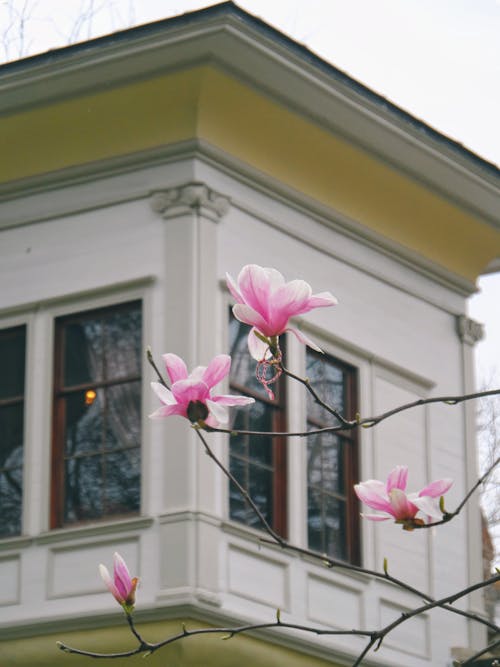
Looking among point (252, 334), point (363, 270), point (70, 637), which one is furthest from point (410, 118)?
point (252, 334)

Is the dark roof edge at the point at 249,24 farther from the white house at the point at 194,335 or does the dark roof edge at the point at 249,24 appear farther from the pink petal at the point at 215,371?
the pink petal at the point at 215,371

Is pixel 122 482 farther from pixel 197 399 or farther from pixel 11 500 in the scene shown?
pixel 197 399

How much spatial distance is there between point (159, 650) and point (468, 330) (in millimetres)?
5191

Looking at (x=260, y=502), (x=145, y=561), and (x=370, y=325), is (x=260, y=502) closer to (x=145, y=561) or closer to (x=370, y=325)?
(x=145, y=561)

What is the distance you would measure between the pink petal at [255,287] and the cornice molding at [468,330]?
12531 mm

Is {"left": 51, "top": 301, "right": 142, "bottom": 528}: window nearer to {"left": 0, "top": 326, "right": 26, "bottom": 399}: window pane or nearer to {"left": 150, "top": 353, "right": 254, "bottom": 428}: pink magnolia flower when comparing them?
{"left": 0, "top": 326, "right": 26, "bottom": 399}: window pane

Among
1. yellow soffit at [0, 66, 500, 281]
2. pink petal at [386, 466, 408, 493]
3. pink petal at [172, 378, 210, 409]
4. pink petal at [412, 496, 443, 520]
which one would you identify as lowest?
pink petal at [412, 496, 443, 520]

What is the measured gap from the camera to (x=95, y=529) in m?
12.9

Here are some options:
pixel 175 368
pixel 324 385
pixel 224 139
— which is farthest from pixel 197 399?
pixel 324 385

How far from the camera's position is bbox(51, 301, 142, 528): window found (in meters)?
13.1

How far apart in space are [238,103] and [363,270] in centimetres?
219

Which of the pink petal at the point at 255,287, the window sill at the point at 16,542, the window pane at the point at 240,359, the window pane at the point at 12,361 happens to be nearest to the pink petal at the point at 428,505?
the pink petal at the point at 255,287

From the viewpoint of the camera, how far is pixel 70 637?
12867 mm

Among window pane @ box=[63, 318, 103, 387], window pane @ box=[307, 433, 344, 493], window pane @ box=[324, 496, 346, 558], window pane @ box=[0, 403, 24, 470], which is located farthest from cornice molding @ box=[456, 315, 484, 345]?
window pane @ box=[0, 403, 24, 470]
